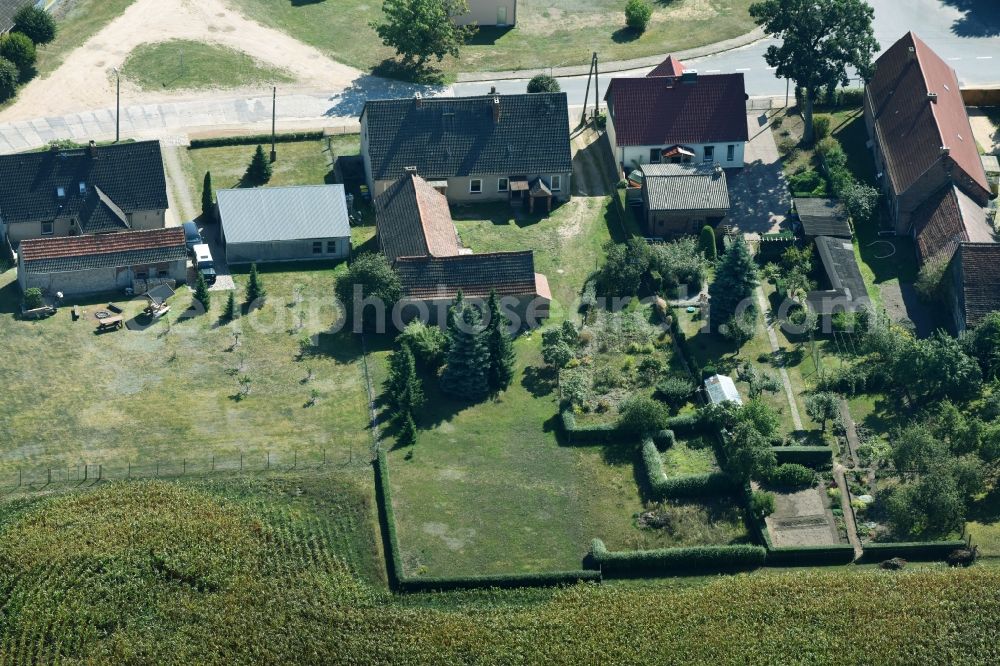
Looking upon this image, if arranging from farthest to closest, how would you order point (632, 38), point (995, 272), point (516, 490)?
point (632, 38) → point (995, 272) → point (516, 490)

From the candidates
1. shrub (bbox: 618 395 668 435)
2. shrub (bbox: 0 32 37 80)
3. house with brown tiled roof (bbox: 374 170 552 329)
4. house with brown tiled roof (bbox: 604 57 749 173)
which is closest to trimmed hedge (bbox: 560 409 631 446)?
shrub (bbox: 618 395 668 435)

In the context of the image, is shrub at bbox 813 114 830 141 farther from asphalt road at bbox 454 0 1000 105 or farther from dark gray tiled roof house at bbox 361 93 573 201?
dark gray tiled roof house at bbox 361 93 573 201

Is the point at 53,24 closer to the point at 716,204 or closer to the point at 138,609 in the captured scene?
the point at 716,204

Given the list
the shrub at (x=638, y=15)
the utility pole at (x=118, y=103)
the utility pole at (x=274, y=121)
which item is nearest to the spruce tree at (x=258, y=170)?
the utility pole at (x=274, y=121)

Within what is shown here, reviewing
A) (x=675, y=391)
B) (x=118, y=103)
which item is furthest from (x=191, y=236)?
(x=675, y=391)

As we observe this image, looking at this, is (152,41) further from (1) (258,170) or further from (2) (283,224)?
(2) (283,224)

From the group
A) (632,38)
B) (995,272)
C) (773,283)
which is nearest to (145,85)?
(632,38)
